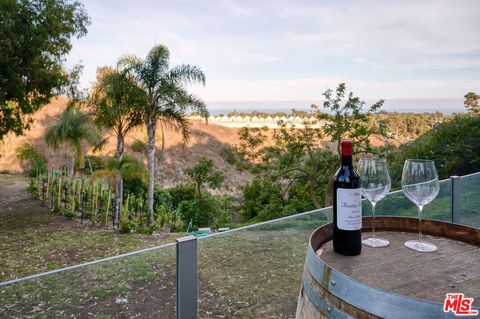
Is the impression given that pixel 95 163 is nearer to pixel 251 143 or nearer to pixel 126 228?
pixel 251 143

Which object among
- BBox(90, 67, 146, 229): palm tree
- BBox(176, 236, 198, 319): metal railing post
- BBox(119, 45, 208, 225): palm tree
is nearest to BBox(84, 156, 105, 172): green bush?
BBox(90, 67, 146, 229): palm tree

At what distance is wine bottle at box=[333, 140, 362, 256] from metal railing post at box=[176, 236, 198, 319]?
538 mm

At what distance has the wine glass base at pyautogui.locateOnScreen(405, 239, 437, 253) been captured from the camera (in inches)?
43.9

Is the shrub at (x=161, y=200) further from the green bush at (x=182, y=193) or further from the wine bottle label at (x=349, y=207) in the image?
the wine bottle label at (x=349, y=207)

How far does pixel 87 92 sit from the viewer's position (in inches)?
459

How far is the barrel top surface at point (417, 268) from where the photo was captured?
86 cm

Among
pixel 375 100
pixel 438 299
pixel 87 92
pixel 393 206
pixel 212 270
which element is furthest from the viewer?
pixel 87 92

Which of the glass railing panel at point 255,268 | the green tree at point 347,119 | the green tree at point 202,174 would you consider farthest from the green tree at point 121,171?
the glass railing panel at point 255,268

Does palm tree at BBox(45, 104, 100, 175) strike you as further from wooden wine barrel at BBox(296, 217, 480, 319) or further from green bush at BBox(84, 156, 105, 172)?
wooden wine barrel at BBox(296, 217, 480, 319)

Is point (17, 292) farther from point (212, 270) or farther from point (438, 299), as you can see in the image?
point (438, 299)

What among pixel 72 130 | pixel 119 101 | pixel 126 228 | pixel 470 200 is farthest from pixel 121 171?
pixel 470 200

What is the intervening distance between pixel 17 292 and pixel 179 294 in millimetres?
530

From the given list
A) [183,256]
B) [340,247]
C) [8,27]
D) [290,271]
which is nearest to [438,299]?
[340,247]

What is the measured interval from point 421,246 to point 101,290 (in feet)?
3.92
